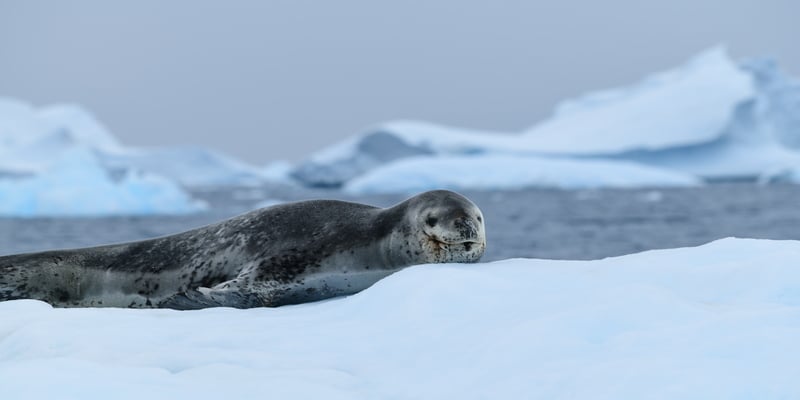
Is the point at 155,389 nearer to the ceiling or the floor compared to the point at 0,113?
nearer to the floor

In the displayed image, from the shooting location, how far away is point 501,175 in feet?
110

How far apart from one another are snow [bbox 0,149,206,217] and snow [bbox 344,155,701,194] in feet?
35.1

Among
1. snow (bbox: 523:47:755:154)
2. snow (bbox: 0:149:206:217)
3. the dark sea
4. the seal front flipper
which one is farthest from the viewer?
snow (bbox: 523:47:755:154)

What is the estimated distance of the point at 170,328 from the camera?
268 cm

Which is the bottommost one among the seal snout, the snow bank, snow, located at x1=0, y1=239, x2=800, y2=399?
snow, located at x1=0, y1=239, x2=800, y2=399

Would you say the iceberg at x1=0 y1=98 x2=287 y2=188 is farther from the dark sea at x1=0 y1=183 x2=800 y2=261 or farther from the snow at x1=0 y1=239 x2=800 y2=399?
the snow at x1=0 y1=239 x2=800 y2=399

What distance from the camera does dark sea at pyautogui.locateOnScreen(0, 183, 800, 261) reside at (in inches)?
565

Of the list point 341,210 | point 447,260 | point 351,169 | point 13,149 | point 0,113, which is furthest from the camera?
point 0,113

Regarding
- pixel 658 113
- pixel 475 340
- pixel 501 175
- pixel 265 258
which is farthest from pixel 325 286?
pixel 658 113

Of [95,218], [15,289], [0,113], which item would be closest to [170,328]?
[15,289]

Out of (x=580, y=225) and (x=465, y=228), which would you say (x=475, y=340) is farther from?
(x=580, y=225)

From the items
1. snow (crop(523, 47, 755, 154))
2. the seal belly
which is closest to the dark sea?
snow (crop(523, 47, 755, 154))

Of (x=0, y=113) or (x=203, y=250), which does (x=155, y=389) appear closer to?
(x=203, y=250)

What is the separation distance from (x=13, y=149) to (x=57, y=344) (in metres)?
50.2
